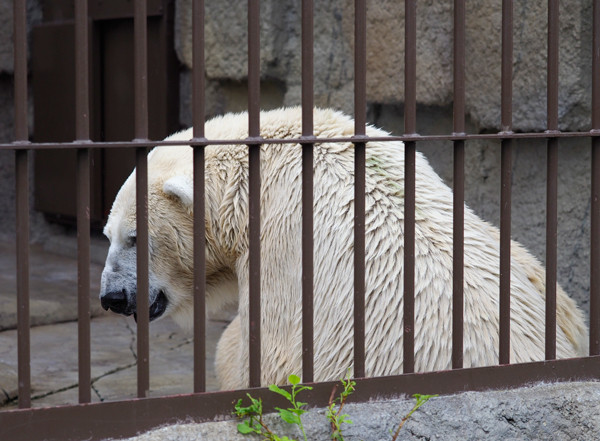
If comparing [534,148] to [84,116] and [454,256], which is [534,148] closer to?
[454,256]

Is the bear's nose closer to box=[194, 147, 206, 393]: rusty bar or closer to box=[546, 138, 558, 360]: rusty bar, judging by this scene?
box=[194, 147, 206, 393]: rusty bar

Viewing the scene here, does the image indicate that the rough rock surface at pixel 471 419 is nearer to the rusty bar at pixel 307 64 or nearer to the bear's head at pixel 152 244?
the rusty bar at pixel 307 64

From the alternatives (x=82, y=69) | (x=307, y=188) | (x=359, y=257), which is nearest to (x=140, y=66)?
(x=82, y=69)

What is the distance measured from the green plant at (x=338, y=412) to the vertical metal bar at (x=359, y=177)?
81 mm

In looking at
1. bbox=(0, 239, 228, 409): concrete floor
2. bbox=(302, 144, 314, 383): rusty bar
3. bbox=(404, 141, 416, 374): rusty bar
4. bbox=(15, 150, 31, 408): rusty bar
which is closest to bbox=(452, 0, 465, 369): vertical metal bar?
bbox=(404, 141, 416, 374): rusty bar

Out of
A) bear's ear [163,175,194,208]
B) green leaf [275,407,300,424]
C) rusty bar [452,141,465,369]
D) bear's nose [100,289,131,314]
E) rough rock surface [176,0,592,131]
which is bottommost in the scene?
green leaf [275,407,300,424]

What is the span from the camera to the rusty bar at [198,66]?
250cm

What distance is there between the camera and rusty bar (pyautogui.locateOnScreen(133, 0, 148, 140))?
2.46 metres

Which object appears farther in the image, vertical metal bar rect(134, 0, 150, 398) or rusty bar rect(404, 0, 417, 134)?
rusty bar rect(404, 0, 417, 134)

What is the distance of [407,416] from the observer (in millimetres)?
2740

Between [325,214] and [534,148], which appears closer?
[325,214]

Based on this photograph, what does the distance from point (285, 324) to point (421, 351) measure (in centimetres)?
50

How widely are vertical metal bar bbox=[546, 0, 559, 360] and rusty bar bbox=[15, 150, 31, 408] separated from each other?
4.72 ft

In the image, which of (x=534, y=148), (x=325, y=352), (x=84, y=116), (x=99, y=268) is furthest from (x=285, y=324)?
(x=99, y=268)
